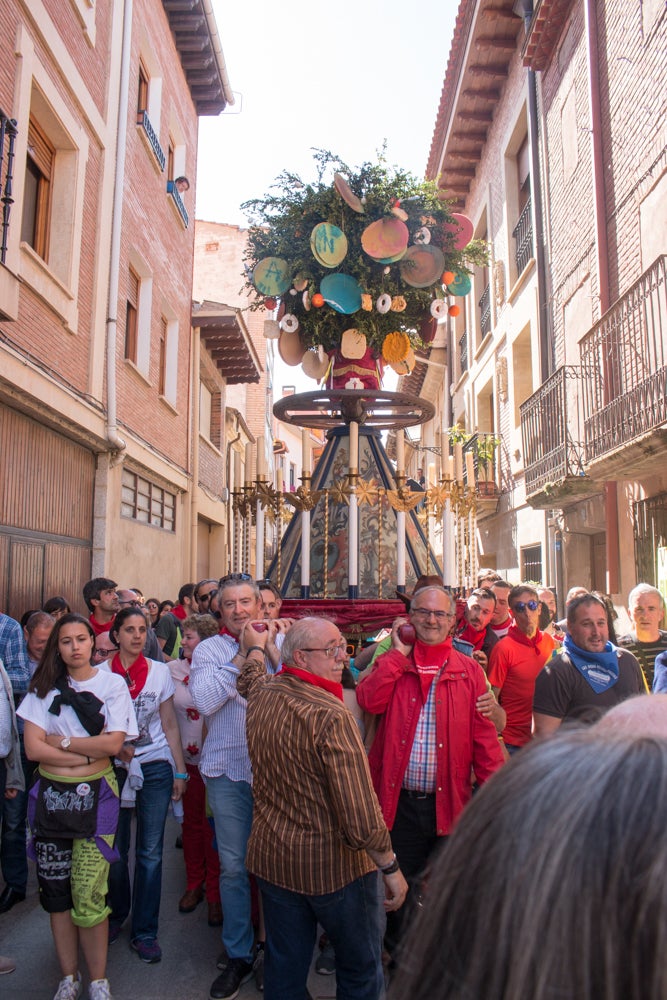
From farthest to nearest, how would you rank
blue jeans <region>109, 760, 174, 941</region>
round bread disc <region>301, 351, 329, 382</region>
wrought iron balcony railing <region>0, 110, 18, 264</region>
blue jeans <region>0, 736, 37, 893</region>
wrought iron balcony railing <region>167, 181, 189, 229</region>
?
1. wrought iron balcony railing <region>167, 181, 189, 229</region>
2. round bread disc <region>301, 351, 329, 382</region>
3. wrought iron balcony railing <region>0, 110, 18, 264</region>
4. blue jeans <region>0, 736, 37, 893</region>
5. blue jeans <region>109, 760, 174, 941</region>

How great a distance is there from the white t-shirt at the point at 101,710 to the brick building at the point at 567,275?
4.87 meters

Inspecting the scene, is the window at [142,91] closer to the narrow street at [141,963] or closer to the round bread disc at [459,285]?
the round bread disc at [459,285]

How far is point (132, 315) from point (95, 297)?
7.78 ft

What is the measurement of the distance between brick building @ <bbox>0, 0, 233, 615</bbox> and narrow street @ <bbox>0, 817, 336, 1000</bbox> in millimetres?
3633

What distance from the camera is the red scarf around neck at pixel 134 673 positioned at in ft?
14.4

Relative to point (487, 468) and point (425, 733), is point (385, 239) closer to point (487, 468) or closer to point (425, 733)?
point (425, 733)

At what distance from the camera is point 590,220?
10.5 meters

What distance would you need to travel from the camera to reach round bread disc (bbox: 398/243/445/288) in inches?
232

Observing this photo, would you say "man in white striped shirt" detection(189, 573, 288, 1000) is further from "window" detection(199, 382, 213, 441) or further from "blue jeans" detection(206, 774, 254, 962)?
"window" detection(199, 382, 213, 441)

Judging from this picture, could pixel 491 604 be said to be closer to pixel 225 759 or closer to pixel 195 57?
pixel 225 759

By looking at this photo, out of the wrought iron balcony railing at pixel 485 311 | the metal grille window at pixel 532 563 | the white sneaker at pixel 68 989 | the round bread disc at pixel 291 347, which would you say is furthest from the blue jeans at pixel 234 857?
the wrought iron balcony railing at pixel 485 311

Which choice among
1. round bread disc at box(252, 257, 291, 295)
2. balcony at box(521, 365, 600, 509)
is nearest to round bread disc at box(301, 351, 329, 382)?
round bread disc at box(252, 257, 291, 295)

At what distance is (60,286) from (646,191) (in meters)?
6.37

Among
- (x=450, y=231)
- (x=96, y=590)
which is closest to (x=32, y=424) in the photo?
(x=96, y=590)
